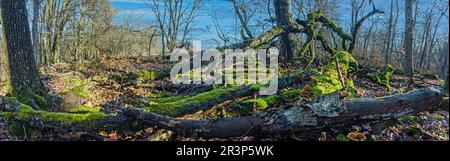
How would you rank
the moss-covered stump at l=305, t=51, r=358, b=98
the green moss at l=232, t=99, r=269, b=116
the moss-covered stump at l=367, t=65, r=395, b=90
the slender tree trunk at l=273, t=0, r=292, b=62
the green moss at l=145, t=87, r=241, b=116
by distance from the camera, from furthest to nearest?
the slender tree trunk at l=273, t=0, r=292, b=62, the moss-covered stump at l=367, t=65, r=395, b=90, the moss-covered stump at l=305, t=51, r=358, b=98, the green moss at l=232, t=99, r=269, b=116, the green moss at l=145, t=87, r=241, b=116

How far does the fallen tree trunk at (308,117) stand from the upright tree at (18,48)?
12.9ft

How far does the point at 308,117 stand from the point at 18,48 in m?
6.20

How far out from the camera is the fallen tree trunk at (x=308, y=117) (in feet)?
13.3

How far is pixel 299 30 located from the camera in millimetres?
11172

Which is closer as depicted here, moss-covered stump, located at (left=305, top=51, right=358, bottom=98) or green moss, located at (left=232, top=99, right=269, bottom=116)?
green moss, located at (left=232, top=99, right=269, bottom=116)

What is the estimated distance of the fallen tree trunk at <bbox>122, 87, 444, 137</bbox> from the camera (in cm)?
405

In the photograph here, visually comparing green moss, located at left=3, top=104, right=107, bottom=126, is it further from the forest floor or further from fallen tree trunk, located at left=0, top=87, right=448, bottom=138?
fallen tree trunk, located at left=0, top=87, right=448, bottom=138

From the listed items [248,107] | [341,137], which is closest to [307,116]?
[341,137]

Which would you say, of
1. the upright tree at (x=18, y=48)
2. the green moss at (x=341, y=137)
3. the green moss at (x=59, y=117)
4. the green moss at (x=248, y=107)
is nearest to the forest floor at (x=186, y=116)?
the green moss at (x=341, y=137)

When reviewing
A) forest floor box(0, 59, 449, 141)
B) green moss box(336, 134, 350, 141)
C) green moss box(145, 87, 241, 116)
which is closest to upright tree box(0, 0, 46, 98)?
forest floor box(0, 59, 449, 141)

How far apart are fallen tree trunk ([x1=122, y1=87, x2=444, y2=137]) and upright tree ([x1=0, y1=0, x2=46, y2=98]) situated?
3.92m

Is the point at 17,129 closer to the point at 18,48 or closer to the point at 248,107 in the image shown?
the point at 18,48

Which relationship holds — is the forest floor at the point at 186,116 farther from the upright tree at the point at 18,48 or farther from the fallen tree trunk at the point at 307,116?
the upright tree at the point at 18,48
